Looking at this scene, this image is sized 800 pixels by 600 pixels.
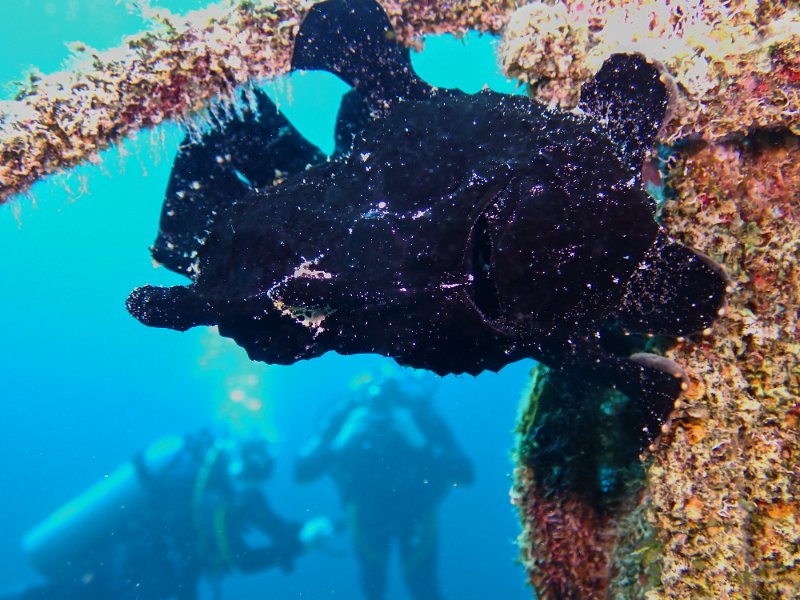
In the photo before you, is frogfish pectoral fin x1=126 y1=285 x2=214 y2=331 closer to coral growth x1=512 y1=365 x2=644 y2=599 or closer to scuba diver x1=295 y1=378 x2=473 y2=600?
coral growth x1=512 y1=365 x2=644 y2=599

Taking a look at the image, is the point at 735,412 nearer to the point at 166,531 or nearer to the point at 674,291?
the point at 674,291

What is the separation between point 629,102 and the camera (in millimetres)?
2146

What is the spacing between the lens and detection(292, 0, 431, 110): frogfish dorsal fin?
2.63 metres

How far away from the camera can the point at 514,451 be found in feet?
11.4

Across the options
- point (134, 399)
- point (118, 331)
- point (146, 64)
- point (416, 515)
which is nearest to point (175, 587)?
point (416, 515)

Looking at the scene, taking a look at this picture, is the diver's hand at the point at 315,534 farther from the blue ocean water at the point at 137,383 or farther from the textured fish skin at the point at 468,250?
the textured fish skin at the point at 468,250

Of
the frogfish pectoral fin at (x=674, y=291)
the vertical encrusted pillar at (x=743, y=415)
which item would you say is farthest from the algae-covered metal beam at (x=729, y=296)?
the frogfish pectoral fin at (x=674, y=291)

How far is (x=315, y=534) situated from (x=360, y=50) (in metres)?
19.1

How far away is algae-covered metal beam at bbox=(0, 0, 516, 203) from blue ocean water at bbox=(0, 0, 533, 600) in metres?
18.8

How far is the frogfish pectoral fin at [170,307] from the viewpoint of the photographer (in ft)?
8.38

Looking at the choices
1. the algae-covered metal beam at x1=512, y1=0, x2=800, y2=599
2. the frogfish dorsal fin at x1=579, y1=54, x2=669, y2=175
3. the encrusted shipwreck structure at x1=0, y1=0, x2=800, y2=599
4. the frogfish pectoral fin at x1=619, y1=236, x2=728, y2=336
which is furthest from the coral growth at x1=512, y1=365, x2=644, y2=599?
the frogfish dorsal fin at x1=579, y1=54, x2=669, y2=175

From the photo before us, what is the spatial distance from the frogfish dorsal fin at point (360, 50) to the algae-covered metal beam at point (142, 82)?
130 millimetres

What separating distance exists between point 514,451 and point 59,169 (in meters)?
3.42

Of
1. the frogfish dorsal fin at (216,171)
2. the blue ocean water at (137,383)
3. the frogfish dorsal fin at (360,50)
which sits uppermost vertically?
the blue ocean water at (137,383)
